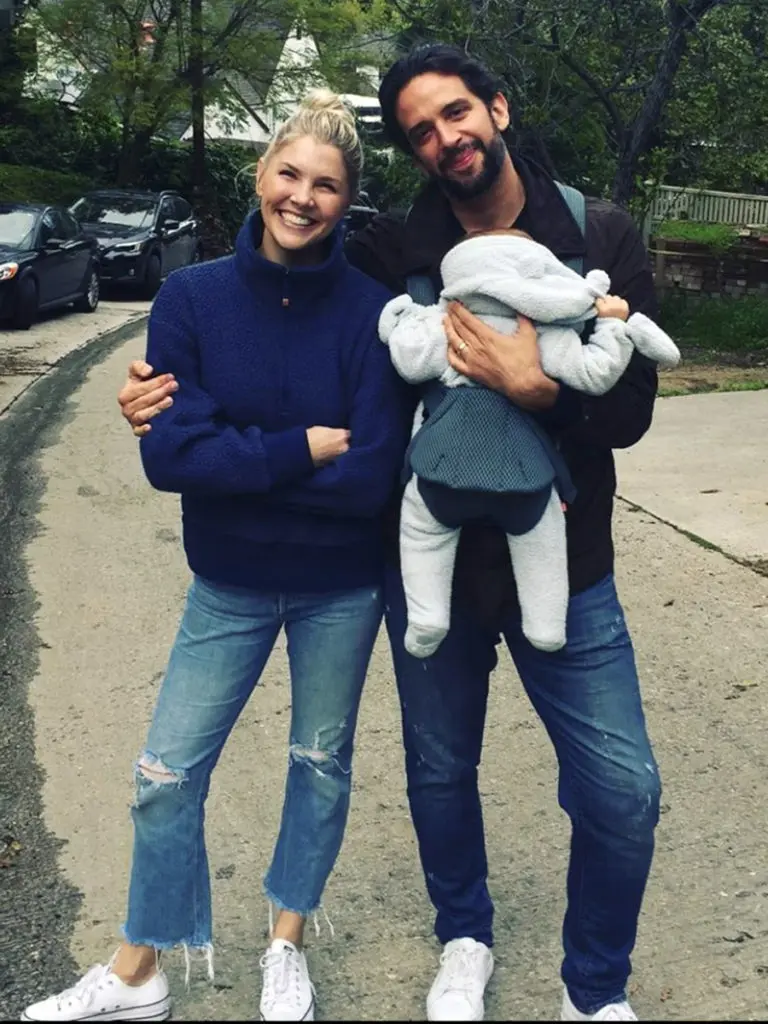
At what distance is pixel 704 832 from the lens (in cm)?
381

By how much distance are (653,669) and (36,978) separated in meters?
2.73

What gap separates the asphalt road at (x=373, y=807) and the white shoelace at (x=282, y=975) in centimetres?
9

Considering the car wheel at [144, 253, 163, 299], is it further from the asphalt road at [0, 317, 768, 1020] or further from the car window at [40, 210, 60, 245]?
the asphalt road at [0, 317, 768, 1020]

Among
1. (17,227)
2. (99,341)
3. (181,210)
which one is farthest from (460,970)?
(181,210)

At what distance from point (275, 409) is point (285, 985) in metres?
1.25

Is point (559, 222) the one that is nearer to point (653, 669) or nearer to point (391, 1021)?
point (391, 1021)

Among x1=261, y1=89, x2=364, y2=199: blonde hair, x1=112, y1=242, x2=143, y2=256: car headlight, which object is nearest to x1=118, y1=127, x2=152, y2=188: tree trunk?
x1=112, y1=242, x2=143, y2=256: car headlight

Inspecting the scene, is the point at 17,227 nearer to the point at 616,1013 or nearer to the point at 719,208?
the point at 719,208

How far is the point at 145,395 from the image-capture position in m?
2.73

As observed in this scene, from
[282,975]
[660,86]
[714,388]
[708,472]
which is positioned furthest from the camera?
[660,86]

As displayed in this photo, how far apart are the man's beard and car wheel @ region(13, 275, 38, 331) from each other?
13.2m

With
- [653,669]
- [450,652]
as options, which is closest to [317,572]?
[450,652]

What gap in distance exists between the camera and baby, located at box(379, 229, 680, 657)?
2551 millimetres

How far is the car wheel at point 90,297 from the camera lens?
17.7 metres
